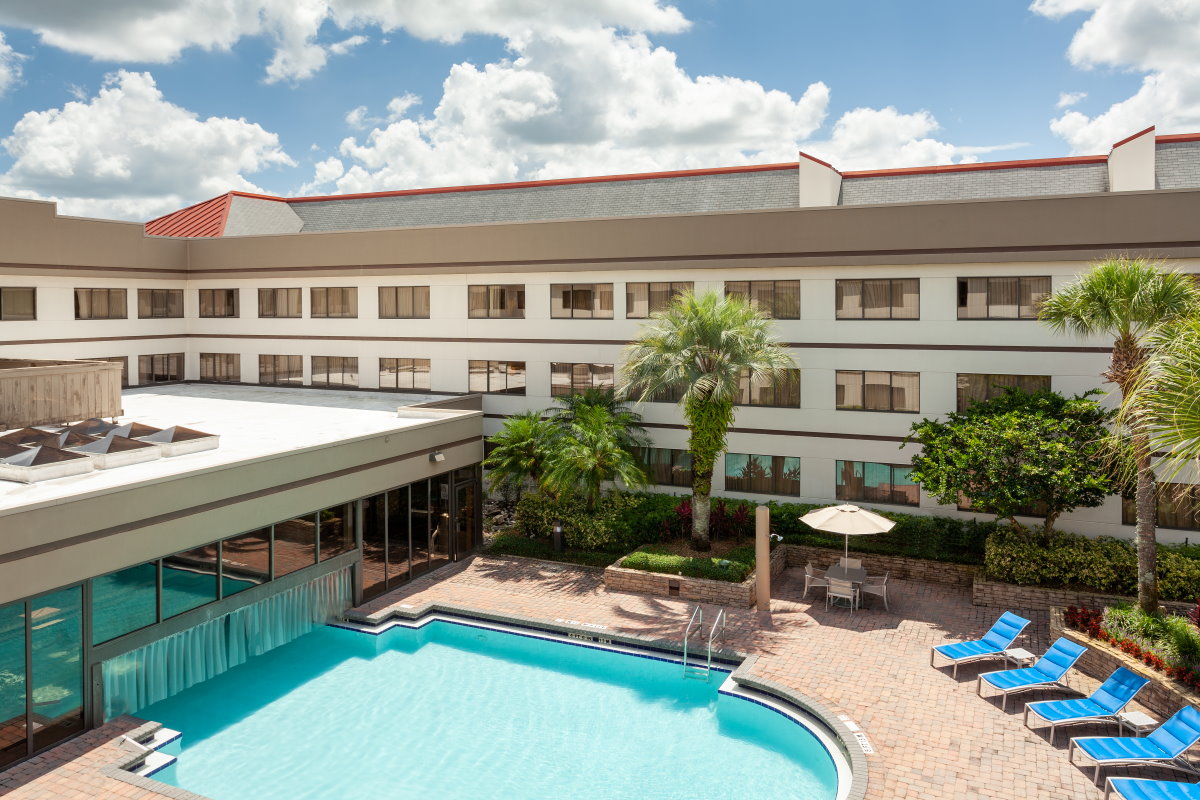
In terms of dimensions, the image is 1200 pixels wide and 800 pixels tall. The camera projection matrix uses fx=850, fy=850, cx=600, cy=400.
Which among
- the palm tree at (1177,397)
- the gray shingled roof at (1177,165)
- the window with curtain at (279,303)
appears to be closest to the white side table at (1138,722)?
the palm tree at (1177,397)

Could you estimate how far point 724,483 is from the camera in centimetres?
2470

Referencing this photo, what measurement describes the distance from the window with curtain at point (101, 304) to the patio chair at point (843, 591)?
2474cm

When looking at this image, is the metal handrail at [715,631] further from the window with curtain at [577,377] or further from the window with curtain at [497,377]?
the window with curtain at [497,377]

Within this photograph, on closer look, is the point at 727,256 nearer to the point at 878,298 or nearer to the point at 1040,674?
the point at 878,298

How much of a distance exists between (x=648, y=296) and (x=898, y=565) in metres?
10.1

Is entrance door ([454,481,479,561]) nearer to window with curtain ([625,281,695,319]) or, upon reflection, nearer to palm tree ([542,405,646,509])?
palm tree ([542,405,646,509])

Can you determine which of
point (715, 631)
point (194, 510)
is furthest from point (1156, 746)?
point (194, 510)

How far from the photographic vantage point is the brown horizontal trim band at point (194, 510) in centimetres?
1251

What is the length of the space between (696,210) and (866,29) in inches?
319

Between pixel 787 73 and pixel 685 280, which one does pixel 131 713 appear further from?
pixel 787 73

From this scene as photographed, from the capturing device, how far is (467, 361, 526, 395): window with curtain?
26797 mm

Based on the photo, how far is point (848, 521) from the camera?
19547 mm

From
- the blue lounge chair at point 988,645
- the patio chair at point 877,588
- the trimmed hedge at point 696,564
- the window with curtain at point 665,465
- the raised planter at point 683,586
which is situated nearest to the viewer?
the blue lounge chair at point 988,645

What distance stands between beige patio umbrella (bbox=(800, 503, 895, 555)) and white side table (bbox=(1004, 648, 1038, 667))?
390 centimetres
